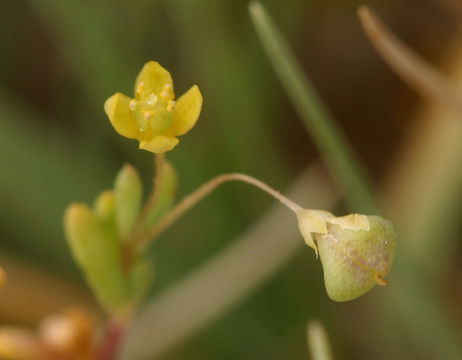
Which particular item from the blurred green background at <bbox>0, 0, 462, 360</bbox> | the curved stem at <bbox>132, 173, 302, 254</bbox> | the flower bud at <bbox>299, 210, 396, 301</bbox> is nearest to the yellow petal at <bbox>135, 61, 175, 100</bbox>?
the curved stem at <bbox>132, 173, 302, 254</bbox>

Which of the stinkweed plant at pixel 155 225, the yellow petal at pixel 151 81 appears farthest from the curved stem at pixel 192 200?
the yellow petal at pixel 151 81

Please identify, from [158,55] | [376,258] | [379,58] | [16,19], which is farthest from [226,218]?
[376,258]

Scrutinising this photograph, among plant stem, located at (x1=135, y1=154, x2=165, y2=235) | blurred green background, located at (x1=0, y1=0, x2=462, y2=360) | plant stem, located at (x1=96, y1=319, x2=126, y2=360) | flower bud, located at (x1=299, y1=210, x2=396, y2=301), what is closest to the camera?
flower bud, located at (x1=299, y1=210, x2=396, y2=301)

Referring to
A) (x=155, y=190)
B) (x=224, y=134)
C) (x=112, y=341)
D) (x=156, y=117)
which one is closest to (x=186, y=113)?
(x=156, y=117)

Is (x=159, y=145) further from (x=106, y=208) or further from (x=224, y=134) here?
(x=224, y=134)

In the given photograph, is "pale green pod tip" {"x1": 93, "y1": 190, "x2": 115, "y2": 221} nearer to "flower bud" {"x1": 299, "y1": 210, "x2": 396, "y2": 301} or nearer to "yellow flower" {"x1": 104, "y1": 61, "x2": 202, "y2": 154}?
"yellow flower" {"x1": 104, "y1": 61, "x2": 202, "y2": 154}

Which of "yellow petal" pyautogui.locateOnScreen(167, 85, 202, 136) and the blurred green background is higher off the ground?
the blurred green background

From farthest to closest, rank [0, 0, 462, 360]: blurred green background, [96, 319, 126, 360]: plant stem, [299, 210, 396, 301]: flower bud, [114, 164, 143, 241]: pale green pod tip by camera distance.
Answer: [0, 0, 462, 360]: blurred green background → [96, 319, 126, 360]: plant stem → [114, 164, 143, 241]: pale green pod tip → [299, 210, 396, 301]: flower bud
